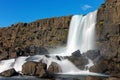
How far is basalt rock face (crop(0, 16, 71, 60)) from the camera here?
101m

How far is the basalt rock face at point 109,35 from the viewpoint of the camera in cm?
6162

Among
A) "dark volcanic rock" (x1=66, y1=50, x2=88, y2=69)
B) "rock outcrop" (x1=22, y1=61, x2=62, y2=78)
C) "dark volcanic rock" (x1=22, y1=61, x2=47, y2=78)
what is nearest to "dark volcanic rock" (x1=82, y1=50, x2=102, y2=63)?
"dark volcanic rock" (x1=66, y1=50, x2=88, y2=69)

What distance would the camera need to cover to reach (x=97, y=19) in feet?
277

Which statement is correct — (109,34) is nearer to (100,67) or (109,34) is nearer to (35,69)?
(100,67)

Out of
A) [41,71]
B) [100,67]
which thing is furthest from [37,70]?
[100,67]

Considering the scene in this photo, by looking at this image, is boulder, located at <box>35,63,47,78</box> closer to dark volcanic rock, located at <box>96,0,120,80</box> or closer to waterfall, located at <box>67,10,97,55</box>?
dark volcanic rock, located at <box>96,0,120,80</box>

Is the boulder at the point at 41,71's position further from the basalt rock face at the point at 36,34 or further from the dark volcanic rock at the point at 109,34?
the basalt rock face at the point at 36,34

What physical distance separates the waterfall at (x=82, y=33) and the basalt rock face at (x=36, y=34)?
15.6 ft

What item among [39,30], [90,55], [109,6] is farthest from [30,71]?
[39,30]

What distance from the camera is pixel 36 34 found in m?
110

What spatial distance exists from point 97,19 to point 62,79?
1500 inches

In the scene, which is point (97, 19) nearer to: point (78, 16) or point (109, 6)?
point (109, 6)

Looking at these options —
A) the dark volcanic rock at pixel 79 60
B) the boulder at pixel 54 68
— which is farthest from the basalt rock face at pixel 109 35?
the boulder at pixel 54 68

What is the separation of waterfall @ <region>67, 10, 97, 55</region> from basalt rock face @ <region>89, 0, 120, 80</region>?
2800 mm
